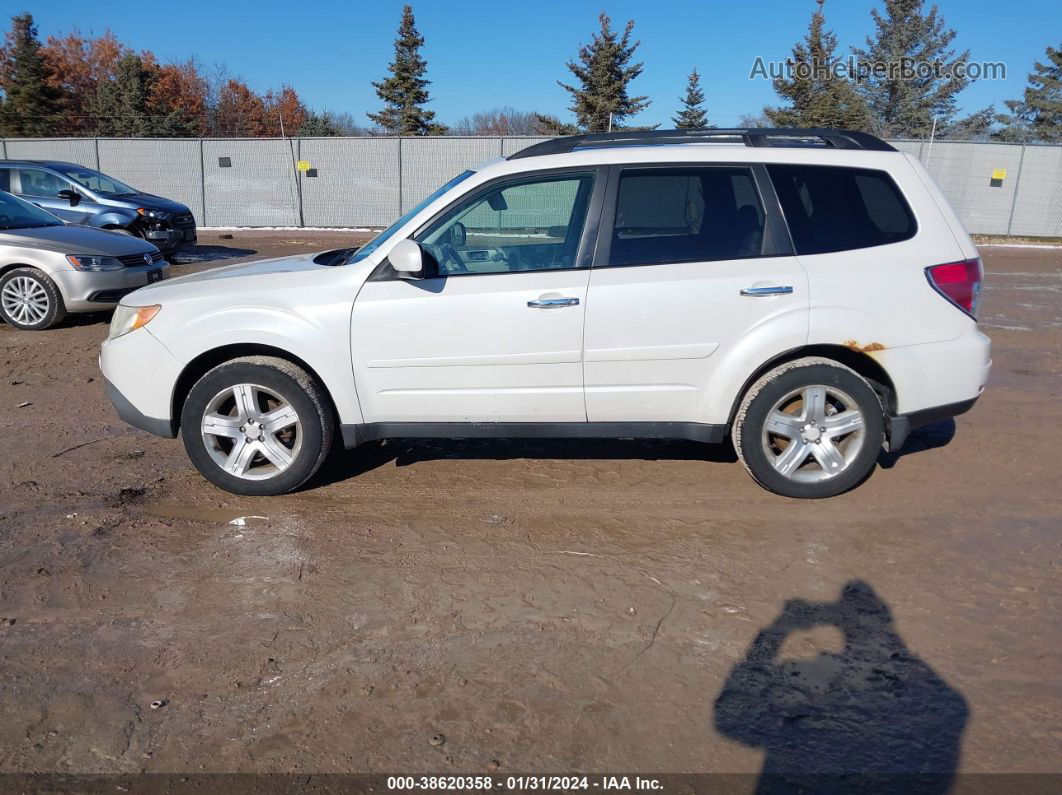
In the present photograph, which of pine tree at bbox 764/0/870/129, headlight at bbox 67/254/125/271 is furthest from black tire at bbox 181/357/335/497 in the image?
pine tree at bbox 764/0/870/129

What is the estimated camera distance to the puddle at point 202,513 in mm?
4559

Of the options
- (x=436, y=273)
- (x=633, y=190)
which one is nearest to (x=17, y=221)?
(x=436, y=273)

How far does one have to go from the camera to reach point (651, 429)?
187 inches

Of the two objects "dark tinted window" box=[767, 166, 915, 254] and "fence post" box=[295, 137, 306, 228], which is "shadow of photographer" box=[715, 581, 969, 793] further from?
"fence post" box=[295, 137, 306, 228]

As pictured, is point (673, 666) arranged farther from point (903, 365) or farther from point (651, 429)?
point (903, 365)

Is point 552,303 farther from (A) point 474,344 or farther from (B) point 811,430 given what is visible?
(B) point 811,430

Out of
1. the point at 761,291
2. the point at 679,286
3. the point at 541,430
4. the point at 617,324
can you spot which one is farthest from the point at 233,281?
the point at 761,291

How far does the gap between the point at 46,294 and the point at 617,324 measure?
7639 mm

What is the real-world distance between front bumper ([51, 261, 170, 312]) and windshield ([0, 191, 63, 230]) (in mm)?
1174

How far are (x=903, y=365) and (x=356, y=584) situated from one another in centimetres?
309

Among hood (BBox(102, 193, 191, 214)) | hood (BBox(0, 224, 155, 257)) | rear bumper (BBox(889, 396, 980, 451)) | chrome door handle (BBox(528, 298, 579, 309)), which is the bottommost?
rear bumper (BBox(889, 396, 980, 451))

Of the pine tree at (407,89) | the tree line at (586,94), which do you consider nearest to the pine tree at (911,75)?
the tree line at (586,94)

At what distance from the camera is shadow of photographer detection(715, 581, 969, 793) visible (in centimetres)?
265

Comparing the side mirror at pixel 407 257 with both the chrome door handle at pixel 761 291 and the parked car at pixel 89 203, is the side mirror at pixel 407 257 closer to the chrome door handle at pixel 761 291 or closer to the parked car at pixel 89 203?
the chrome door handle at pixel 761 291
